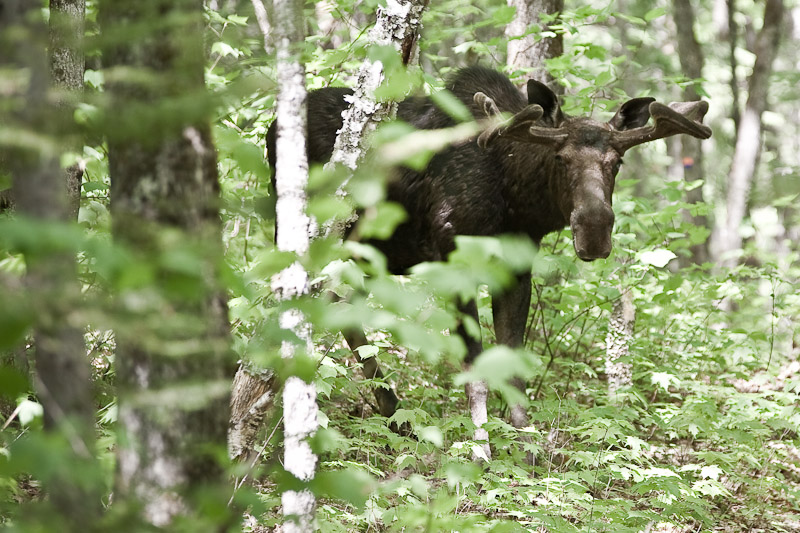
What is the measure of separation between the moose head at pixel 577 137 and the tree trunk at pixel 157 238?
158 inches

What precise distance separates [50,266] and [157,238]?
23cm

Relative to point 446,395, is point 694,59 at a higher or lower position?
higher

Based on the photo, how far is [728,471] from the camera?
5324 mm

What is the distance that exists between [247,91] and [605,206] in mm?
4277

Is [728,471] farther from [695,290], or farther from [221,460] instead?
[221,460]

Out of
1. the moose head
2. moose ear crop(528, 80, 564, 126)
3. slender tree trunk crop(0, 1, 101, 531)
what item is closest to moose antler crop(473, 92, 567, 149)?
the moose head

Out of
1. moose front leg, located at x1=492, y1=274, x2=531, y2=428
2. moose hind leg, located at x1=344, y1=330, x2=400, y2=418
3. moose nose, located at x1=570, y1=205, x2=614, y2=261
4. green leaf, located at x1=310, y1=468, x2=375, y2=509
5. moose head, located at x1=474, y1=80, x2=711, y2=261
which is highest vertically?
moose head, located at x1=474, y1=80, x2=711, y2=261

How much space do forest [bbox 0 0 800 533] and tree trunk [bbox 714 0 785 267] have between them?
12.3ft

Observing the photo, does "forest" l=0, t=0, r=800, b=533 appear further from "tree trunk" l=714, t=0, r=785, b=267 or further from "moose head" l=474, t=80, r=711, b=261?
"tree trunk" l=714, t=0, r=785, b=267

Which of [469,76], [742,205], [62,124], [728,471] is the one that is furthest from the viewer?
[742,205]

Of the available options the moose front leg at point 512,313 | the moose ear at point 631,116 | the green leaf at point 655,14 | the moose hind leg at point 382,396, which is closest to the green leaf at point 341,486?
the moose hind leg at point 382,396

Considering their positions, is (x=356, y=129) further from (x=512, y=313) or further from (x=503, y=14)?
(x=503, y=14)

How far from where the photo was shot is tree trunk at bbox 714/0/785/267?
482 inches

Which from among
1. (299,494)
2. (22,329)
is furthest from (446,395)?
(22,329)
